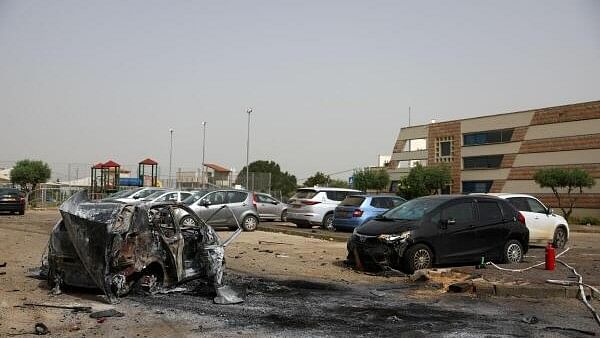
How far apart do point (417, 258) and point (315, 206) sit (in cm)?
1201

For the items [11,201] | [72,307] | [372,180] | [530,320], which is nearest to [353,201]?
[530,320]

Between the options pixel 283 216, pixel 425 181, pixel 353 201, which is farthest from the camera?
pixel 425 181

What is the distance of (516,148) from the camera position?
5131 cm

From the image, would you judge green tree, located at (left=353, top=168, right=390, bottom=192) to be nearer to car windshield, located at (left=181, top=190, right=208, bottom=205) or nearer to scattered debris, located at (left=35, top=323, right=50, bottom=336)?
car windshield, located at (left=181, top=190, right=208, bottom=205)

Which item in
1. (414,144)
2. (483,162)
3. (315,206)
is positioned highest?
(414,144)

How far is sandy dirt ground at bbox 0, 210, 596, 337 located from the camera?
6.80 m

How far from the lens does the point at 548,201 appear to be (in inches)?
1857

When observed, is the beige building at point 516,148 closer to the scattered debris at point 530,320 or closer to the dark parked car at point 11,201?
the dark parked car at point 11,201

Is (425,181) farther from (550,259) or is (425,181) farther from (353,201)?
(550,259)

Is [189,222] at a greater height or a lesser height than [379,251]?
greater

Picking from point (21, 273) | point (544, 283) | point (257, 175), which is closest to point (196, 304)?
point (21, 273)

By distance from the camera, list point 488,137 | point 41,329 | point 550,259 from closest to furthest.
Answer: point 41,329 → point 550,259 → point 488,137

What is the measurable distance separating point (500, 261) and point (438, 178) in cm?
4180

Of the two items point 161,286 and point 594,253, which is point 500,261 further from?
point 161,286
